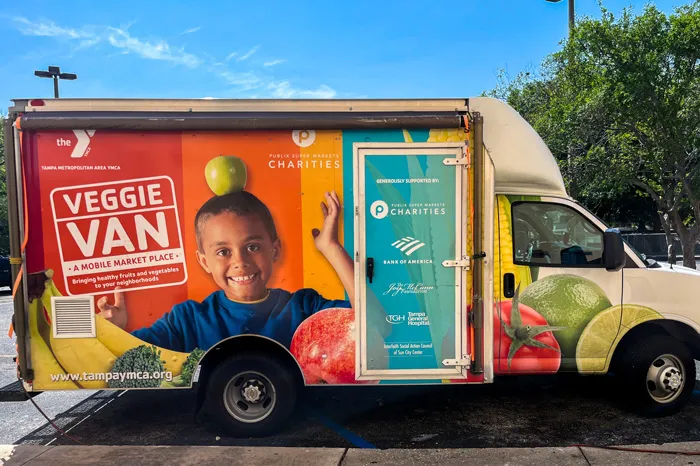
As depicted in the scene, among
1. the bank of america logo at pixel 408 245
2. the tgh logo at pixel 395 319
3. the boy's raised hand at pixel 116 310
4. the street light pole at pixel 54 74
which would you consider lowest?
the tgh logo at pixel 395 319

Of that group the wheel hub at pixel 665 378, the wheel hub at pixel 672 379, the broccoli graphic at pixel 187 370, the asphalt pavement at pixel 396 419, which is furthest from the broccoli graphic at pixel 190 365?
the wheel hub at pixel 672 379

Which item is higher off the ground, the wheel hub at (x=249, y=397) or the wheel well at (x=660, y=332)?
the wheel well at (x=660, y=332)

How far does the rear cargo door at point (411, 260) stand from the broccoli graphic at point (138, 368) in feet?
5.46

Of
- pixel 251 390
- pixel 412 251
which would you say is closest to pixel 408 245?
pixel 412 251

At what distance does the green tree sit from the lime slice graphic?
21.8 ft

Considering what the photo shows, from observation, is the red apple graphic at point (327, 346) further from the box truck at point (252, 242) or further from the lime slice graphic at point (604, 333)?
the lime slice graphic at point (604, 333)

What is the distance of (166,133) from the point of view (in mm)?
4008

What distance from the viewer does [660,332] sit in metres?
4.53

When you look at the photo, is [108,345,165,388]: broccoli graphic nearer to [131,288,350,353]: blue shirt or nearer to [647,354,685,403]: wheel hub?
[131,288,350,353]: blue shirt

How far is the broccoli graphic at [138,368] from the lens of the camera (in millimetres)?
4051

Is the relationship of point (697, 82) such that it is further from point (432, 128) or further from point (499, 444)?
point (499, 444)

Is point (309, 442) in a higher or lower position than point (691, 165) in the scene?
lower

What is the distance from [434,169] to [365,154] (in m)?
0.58

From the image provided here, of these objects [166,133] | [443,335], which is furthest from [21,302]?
[443,335]
